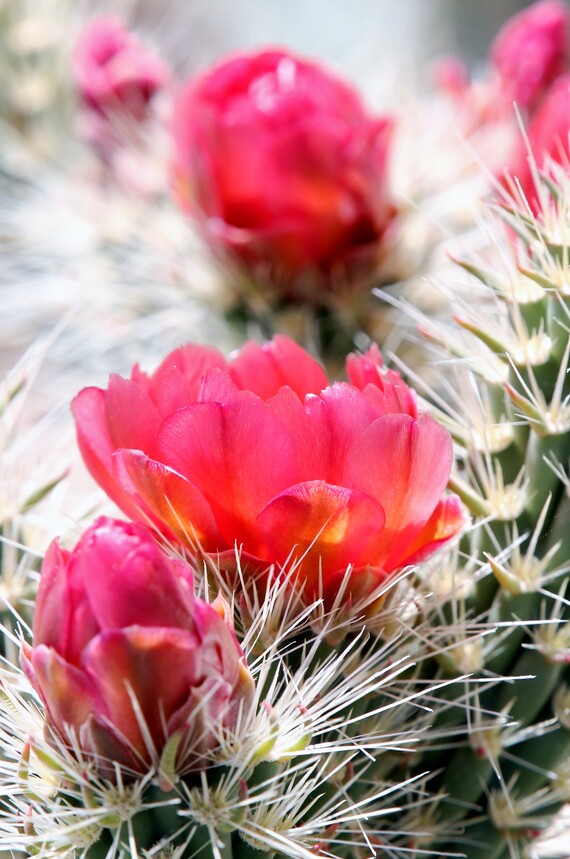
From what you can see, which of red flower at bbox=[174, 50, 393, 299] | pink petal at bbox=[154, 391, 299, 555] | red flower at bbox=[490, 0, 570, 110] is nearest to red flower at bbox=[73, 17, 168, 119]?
red flower at bbox=[174, 50, 393, 299]

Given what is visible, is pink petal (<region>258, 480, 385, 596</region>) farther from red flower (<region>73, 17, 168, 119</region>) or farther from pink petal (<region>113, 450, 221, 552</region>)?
red flower (<region>73, 17, 168, 119</region>)

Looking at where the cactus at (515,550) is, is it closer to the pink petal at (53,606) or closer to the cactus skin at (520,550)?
the cactus skin at (520,550)

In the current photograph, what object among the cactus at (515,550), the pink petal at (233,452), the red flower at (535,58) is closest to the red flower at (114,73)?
the red flower at (535,58)

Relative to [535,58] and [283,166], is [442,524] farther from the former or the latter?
[535,58]

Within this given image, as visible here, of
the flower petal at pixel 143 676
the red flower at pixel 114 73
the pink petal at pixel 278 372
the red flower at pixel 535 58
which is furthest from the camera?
the red flower at pixel 114 73

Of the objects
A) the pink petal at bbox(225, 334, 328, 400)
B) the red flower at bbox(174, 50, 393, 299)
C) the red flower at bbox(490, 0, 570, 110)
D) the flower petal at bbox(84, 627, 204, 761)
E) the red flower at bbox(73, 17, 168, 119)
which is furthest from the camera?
the red flower at bbox(73, 17, 168, 119)

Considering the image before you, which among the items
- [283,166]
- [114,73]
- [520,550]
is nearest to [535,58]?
[283,166]
